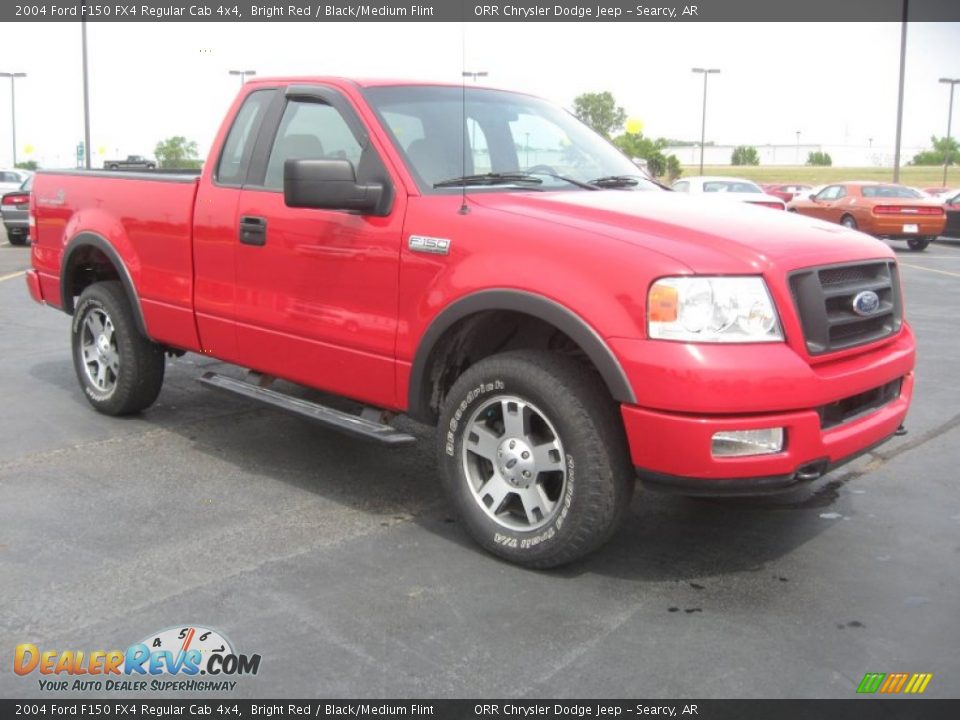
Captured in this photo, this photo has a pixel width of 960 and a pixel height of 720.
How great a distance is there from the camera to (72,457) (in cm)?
546

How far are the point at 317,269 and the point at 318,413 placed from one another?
676mm

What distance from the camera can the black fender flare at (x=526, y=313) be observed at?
11.8 feet

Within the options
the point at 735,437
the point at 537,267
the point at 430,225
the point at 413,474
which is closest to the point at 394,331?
the point at 430,225

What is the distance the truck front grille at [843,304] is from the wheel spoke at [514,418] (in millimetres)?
1101

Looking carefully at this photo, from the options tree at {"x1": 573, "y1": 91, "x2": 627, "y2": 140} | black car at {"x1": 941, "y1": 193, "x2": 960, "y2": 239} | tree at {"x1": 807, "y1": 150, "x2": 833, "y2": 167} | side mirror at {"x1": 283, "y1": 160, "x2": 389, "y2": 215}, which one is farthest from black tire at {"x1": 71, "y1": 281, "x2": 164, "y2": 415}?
tree at {"x1": 807, "y1": 150, "x2": 833, "y2": 167}

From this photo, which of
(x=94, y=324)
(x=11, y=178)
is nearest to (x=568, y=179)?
(x=94, y=324)

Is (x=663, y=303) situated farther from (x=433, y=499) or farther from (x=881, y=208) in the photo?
(x=881, y=208)

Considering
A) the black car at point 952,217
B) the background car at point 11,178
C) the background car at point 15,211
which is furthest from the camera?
the background car at point 11,178

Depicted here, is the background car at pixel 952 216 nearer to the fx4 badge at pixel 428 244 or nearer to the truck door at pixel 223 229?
the truck door at pixel 223 229

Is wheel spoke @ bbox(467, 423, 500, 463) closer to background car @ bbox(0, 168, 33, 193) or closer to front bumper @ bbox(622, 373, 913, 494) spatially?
front bumper @ bbox(622, 373, 913, 494)

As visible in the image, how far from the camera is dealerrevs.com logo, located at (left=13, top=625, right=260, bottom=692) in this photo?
308 cm

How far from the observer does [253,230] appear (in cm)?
496

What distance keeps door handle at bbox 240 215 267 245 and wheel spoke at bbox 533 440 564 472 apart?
6.18 feet

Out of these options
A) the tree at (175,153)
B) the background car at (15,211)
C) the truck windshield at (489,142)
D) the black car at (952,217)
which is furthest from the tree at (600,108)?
the black car at (952,217)
